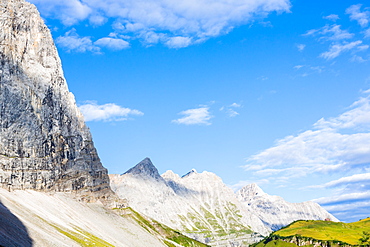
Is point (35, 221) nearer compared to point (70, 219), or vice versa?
point (35, 221)

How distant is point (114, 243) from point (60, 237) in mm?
46988

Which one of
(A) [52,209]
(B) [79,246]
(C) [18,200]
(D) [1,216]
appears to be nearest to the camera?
(D) [1,216]

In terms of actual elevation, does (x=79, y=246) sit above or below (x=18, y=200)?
below

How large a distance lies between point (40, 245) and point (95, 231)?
7585 centimetres

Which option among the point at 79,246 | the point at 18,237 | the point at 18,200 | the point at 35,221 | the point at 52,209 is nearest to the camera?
the point at 18,237

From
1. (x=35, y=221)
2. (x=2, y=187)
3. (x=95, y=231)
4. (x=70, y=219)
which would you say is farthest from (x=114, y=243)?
(x=2, y=187)

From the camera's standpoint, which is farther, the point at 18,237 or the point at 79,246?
the point at 79,246

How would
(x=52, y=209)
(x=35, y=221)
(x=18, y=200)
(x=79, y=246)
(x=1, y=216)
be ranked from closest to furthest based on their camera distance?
1. (x=1, y=216)
2. (x=79, y=246)
3. (x=35, y=221)
4. (x=18, y=200)
5. (x=52, y=209)

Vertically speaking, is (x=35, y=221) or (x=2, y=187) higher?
(x=2, y=187)

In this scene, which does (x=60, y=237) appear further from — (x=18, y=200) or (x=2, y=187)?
(x=2, y=187)

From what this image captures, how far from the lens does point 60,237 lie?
488 feet

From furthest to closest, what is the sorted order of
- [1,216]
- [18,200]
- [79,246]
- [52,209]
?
[52,209], [18,200], [79,246], [1,216]

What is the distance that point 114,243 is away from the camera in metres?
192

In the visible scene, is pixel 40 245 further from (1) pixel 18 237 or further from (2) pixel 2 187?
(2) pixel 2 187
